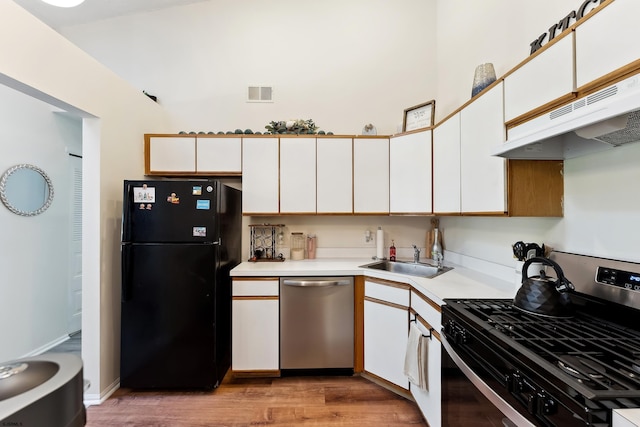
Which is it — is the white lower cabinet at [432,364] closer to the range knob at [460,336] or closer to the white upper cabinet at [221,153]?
the range knob at [460,336]

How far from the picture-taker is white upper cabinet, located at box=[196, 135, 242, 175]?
2717 mm

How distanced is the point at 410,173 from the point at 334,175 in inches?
27.3

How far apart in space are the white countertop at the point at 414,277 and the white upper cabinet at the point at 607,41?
1166 millimetres

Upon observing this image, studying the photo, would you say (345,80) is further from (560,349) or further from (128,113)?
(560,349)

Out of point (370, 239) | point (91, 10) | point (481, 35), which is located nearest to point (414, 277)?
point (370, 239)

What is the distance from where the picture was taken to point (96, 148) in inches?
85.4

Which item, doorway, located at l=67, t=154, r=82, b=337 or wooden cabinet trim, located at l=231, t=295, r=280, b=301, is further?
doorway, located at l=67, t=154, r=82, b=337

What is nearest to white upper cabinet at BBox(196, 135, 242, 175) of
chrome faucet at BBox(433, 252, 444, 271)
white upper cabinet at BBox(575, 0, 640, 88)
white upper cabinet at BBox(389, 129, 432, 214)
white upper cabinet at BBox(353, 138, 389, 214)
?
white upper cabinet at BBox(353, 138, 389, 214)

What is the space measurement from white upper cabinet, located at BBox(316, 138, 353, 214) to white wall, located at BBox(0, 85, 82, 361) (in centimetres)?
277

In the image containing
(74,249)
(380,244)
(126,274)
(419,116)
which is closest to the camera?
(126,274)

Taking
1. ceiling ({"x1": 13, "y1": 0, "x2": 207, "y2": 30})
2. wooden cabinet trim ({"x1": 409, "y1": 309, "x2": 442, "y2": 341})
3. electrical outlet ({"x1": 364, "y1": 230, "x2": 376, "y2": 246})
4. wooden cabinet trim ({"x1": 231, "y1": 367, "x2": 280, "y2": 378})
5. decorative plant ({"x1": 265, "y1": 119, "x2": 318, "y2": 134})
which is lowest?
wooden cabinet trim ({"x1": 231, "y1": 367, "x2": 280, "y2": 378})

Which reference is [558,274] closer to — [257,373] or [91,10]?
[257,373]

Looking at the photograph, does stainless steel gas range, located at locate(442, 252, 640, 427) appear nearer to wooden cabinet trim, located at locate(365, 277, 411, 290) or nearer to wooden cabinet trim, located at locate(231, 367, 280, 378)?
wooden cabinet trim, located at locate(365, 277, 411, 290)

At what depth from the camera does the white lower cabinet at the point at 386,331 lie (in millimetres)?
2129
